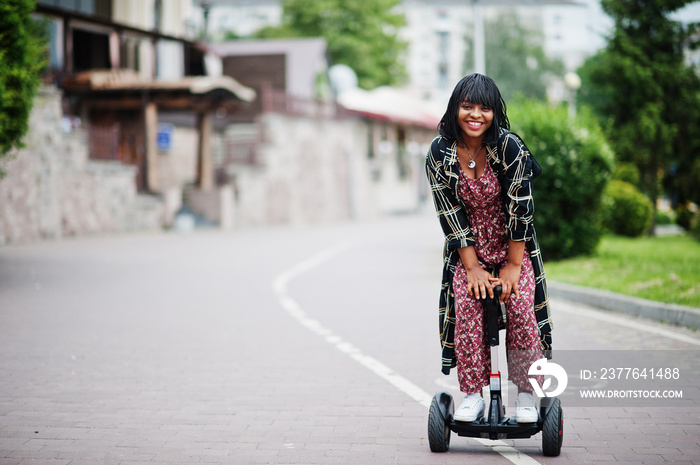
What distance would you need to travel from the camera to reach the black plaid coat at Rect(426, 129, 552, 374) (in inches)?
168

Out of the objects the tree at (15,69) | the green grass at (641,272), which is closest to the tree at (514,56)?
the green grass at (641,272)

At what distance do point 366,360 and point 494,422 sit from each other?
3120mm

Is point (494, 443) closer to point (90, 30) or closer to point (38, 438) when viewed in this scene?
point (38, 438)

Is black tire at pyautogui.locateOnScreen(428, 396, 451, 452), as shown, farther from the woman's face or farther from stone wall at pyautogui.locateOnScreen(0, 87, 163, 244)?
stone wall at pyautogui.locateOnScreen(0, 87, 163, 244)

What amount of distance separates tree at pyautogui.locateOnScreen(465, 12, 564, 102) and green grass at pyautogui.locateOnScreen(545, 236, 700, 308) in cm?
5320

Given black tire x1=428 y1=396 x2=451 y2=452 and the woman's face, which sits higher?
the woman's face

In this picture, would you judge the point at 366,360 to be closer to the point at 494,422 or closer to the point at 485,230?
the point at 494,422

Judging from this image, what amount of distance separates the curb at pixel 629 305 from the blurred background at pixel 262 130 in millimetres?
3785

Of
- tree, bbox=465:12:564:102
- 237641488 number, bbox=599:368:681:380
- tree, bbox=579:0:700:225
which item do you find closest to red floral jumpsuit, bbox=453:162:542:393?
237641488 number, bbox=599:368:681:380

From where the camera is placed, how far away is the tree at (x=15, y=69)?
11977mm

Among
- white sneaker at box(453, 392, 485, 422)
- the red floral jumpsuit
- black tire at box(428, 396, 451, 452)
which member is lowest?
black tire at box(428, 396, 451, 452)

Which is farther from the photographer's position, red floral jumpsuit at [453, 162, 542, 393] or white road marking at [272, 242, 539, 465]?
white road marking at [272, 242, 539, 465]

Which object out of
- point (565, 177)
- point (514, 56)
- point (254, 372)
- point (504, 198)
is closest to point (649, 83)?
point (565, 177)

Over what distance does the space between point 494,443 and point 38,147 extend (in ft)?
63.7
